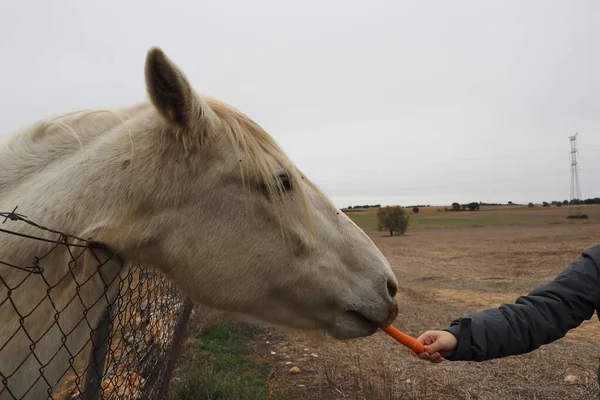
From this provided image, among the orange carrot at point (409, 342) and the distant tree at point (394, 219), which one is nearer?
the orange carrot at point (409, 342)

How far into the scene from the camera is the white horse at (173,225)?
1650 mm

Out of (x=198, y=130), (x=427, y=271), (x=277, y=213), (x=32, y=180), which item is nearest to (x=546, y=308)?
(x=277, y=213)

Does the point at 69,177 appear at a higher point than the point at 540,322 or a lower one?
higher

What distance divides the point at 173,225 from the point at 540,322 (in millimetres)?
2114

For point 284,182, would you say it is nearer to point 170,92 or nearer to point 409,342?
point 170,92

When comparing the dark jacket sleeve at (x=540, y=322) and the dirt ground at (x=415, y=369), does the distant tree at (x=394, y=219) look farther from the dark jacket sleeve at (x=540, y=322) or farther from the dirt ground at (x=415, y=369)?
the dark jacket sleeve at (x=540, y=322)

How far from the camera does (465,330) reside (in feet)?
7.54

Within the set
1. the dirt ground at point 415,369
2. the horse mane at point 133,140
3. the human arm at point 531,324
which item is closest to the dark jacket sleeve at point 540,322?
the human arm at point 531,324


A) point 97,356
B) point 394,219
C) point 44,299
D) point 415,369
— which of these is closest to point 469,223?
point 394,219

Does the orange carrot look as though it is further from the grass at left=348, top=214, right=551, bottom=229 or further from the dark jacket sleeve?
the grass at left=348, top=214, right=551, bottom=229

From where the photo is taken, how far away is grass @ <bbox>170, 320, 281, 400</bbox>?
4.17 m

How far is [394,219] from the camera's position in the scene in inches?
1970

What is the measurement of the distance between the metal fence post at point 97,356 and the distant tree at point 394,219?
49455 millimetres

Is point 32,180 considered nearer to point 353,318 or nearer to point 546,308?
point 353,318
